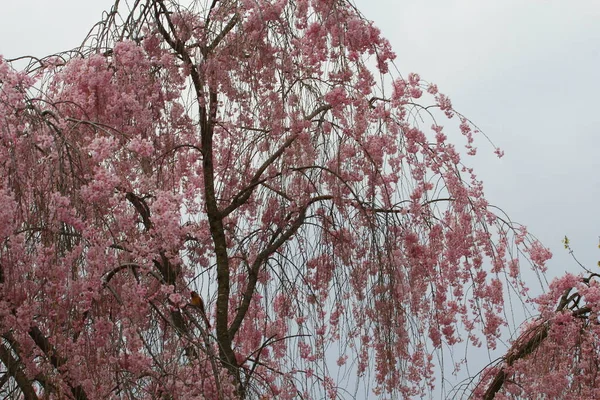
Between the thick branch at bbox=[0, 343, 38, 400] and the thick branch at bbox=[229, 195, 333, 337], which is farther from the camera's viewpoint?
the thick branch at bbox=[229, 195, 333, 337]

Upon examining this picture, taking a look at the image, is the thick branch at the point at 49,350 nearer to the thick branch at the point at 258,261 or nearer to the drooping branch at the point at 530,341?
the thick branch at the point at 258,261

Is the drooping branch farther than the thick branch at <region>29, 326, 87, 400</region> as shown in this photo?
Yes

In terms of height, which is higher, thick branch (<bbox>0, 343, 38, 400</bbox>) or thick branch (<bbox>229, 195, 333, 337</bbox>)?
thick branch (<bbox>229, 195, 333, 337</bbox>)

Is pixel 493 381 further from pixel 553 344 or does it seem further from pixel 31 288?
pixel 31 288

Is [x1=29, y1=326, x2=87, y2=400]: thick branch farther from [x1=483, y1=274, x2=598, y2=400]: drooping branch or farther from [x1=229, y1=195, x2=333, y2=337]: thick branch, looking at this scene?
[x1=483, y1=274, x2=598, y2=400]: drooping branch

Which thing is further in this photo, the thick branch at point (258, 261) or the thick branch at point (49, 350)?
the thick branch at point (258, 261)

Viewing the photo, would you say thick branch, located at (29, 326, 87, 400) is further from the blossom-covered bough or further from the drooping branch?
the drooping branch

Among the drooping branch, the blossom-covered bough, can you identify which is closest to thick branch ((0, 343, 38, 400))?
the blossom-covered bough

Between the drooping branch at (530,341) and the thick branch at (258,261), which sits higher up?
the thick branch at (258,261)

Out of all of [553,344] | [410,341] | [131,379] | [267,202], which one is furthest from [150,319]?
[553,344]

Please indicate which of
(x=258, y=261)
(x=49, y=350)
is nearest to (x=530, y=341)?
(x=258, y=261)

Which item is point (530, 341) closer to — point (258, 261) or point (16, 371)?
point (258, 261)

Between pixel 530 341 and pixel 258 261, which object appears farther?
pixel 530 341

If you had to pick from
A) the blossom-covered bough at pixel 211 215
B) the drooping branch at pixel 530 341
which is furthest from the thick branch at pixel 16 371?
the drooping branch at pixel 530 341
